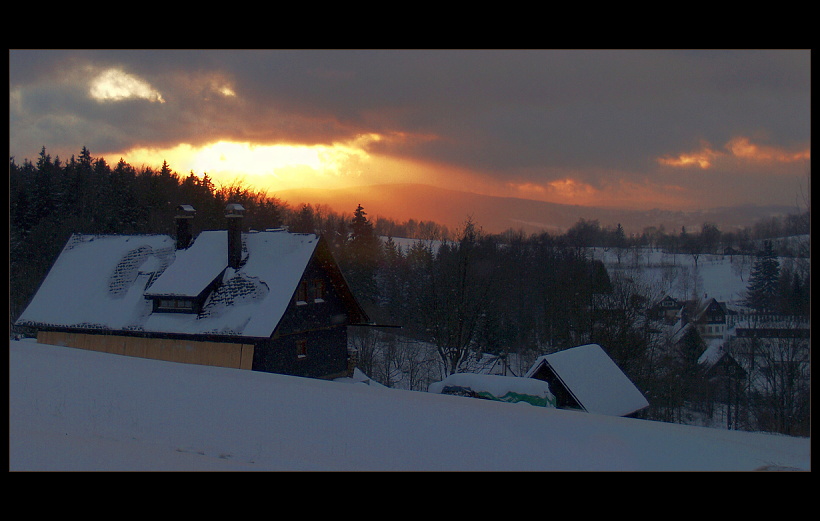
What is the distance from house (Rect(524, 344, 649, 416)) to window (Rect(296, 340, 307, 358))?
9.20m

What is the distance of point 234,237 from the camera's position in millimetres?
23734

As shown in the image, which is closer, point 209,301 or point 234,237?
point 209,301

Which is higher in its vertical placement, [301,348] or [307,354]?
[301,348]

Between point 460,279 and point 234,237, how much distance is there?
622 inches

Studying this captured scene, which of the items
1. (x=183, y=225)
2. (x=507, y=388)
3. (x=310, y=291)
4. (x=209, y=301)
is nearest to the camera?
(x=507, y=388)

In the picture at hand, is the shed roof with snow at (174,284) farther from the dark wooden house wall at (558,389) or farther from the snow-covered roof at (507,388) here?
the dark wooden house wall at (558,389)

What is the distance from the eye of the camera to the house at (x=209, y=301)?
21484 mm

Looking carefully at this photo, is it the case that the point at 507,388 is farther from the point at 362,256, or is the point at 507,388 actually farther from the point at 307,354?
the point at 362,256

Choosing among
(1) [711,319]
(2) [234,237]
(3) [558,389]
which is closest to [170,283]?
(2) [234,237]

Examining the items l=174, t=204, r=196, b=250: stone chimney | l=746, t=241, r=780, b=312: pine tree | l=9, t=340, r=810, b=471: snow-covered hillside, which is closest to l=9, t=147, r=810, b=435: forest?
l=746, t=241, r=780, b=312: pine tree

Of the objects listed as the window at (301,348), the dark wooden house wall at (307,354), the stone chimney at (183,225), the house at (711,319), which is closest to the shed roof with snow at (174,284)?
the stone chimney at (183,225)
